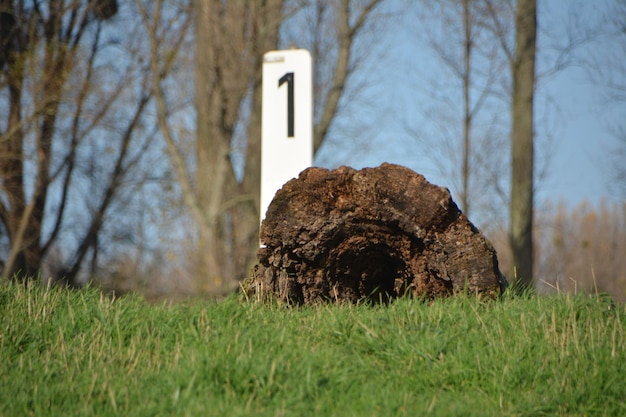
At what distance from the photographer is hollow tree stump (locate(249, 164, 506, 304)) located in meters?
5.50

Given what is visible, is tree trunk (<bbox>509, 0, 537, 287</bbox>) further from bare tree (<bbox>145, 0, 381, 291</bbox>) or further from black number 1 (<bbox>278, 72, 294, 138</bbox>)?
black number 1 (<bbox>278, 72, 294, 138</bbox>)

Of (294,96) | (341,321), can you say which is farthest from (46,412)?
(294,96)

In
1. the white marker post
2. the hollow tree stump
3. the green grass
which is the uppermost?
the white marker post

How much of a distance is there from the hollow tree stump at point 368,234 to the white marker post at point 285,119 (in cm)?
220

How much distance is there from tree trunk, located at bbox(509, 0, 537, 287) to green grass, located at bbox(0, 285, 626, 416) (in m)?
9.71

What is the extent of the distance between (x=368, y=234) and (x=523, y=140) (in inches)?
393

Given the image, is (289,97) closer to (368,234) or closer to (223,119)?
(368,234)

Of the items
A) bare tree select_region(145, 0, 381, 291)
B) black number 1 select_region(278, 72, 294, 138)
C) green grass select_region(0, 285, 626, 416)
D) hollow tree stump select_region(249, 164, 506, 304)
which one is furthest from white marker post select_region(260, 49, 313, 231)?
bare tree select_region(145, 0, 381, 291)

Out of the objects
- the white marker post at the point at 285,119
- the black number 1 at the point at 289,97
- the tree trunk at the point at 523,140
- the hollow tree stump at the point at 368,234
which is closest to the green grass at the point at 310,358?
the hollow tree stump at the point at 368,234

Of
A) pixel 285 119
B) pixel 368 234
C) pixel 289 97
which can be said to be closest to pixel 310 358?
pixel 368 234

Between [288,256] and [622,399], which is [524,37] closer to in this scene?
[288,256]

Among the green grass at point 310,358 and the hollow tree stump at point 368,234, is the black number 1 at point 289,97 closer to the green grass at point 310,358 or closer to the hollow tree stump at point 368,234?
the hollow tree stump at point 368,234

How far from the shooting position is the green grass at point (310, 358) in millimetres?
3703

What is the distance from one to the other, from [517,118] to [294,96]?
814 cm
